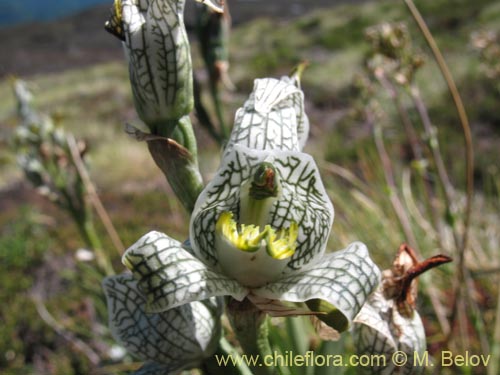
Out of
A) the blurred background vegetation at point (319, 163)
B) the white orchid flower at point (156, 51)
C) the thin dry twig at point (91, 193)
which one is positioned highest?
the white orchid flower at point (156, 51)

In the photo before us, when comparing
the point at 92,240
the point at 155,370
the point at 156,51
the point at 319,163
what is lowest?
the point at 319,163

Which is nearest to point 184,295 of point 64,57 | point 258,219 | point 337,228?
point 258,219

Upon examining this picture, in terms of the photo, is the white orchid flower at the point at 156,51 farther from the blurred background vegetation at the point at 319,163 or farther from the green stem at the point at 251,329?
the blurred background vegetation at the point at 319,163

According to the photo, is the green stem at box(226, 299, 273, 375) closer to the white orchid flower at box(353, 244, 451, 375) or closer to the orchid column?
the orchid column

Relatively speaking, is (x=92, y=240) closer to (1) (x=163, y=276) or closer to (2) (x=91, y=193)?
(2) (x=91, y=193)

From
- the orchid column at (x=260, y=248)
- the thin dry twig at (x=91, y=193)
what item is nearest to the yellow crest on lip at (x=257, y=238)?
the orchid column at (x=260, y=248)

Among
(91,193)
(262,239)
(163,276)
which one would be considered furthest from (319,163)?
(163,276)

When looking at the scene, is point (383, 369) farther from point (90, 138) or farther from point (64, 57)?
point (64, 57)
